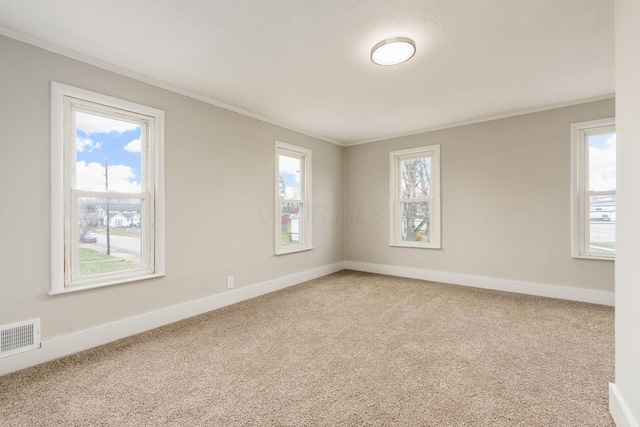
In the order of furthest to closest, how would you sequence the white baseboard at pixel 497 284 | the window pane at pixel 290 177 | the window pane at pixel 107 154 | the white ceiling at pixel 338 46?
the window pane at pixel 290 177 → the white baseboard at pixel 497 284 → the window pane at pixel 107 154 → the white ceiling at pixel 338 46

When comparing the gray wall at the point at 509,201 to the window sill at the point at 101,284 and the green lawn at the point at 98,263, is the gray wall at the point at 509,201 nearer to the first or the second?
the window sill at the point at 101,284

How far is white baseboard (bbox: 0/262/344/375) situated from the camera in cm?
215

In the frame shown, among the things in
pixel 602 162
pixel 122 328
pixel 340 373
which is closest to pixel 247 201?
pixel 122 328

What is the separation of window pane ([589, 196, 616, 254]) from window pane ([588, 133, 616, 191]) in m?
0.16

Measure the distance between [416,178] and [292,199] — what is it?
2.12m

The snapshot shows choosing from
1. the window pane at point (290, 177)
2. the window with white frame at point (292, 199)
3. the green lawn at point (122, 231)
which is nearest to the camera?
the green lawn at point (122, 231)

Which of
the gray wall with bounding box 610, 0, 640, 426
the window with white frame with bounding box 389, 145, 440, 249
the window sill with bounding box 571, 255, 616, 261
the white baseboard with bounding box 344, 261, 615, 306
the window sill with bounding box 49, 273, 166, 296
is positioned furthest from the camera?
the window with white frame with bounding box 389, 145, 440, 249

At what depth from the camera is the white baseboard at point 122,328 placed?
215cm

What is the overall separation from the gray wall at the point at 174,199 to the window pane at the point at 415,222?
131cm

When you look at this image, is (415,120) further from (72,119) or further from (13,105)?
(13,105)

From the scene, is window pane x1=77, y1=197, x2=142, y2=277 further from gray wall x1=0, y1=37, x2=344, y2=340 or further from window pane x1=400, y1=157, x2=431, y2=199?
window pane x1=400, y1=157, x2=431, y2=199

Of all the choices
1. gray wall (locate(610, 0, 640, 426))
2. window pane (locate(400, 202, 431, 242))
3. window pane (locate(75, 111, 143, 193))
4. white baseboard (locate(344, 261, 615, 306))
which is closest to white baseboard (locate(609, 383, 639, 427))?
gray wall (locate(610, 0, 640, 426))

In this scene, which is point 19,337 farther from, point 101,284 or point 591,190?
point 591,190

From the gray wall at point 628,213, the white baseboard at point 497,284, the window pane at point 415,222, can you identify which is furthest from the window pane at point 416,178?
the gray wall at point 628,213
